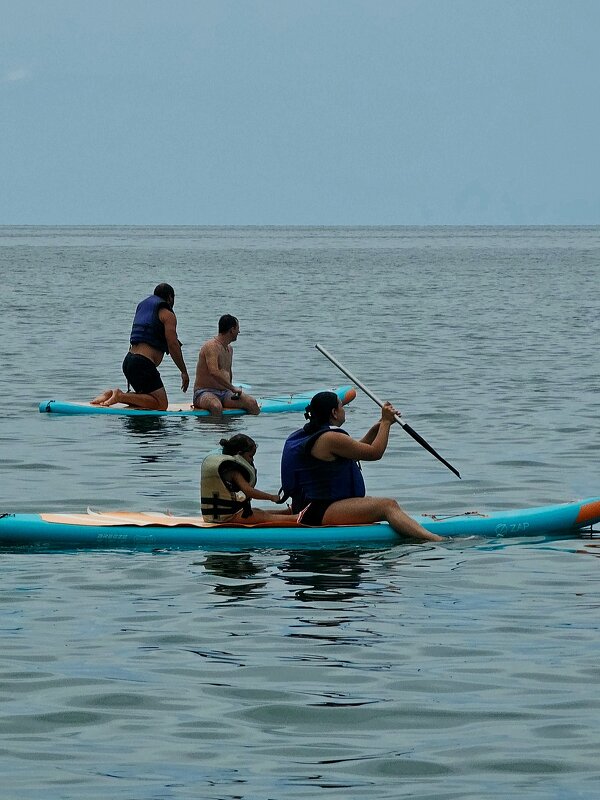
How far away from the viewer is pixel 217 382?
1834 centimetres

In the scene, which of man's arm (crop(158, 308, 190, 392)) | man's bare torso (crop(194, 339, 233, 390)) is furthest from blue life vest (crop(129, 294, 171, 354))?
man's bare torso (crop(194, 339, 233, 390))

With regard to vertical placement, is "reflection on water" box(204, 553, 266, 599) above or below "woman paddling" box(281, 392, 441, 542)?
below

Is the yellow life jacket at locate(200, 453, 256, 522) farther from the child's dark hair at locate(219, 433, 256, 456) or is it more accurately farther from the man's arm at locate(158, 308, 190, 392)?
the man's arm at locate(158, 308, 190, 392)

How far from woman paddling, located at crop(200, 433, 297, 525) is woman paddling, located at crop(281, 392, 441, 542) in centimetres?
22

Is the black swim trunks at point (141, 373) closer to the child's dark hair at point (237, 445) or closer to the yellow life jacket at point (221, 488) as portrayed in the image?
the yellow life jacket at point (221, 488)

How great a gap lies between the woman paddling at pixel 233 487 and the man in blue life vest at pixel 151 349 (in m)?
6.15

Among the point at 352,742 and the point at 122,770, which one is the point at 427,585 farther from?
the point at 122,770

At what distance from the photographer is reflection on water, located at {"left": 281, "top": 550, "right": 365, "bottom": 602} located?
9734mm

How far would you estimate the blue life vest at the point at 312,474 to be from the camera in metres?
10.9

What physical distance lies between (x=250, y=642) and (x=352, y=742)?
170 centimetres

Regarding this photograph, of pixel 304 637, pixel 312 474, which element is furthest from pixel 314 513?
pixel 304 637

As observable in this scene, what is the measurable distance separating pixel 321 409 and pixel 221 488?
3.12 feet

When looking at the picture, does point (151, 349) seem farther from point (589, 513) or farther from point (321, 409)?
point (589, 513)

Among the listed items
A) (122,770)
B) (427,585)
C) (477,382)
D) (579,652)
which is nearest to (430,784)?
(122,770)
